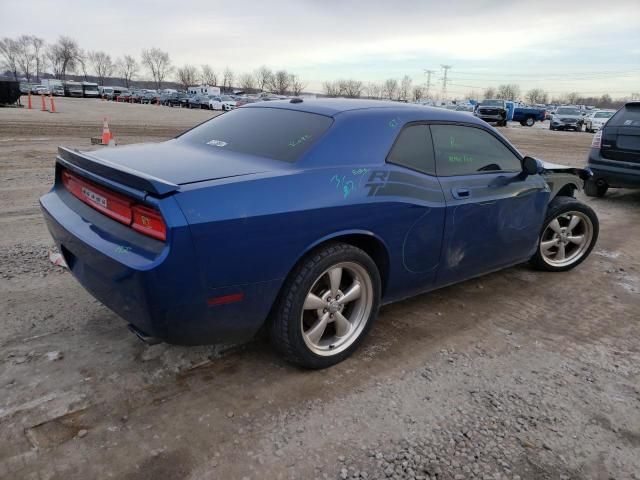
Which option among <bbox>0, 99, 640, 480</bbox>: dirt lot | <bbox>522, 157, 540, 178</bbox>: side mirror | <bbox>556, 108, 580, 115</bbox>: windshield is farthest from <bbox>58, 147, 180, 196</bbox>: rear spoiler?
<bbox>556, 108, 580, 115</bbox>: windshield

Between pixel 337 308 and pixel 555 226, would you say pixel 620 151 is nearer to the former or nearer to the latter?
pixel 555 226

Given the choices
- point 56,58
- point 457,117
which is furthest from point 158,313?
point 56,58

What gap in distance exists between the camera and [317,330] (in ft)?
9.37

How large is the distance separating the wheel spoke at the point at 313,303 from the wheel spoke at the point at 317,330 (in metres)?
0.08

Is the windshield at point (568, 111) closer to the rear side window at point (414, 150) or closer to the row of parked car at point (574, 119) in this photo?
the row of parked car at point (574, 119)

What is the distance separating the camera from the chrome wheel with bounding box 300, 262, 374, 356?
9.26ft

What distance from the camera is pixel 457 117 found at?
3.63 metres

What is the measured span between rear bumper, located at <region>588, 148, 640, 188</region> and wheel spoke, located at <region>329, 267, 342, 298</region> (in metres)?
6.55

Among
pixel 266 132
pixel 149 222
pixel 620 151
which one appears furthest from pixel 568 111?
pixel 149 222

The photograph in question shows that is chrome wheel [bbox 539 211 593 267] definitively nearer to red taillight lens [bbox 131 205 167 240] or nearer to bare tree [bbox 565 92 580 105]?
red taillight lens [bbox 131 205 167 240]

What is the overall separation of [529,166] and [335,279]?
2040mm

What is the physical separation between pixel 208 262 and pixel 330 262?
72cm

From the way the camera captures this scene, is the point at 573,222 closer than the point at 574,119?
Yes

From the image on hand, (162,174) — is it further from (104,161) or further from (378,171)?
(378,171)
